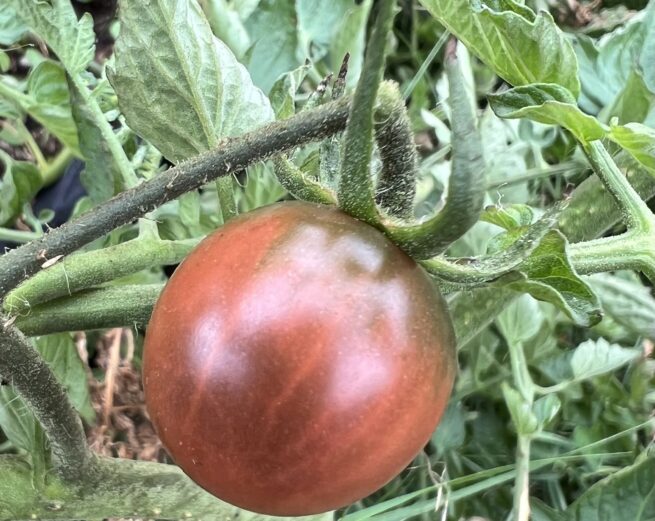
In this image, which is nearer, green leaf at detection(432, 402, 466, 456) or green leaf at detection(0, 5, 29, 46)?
green leaf at detection(0, 5, 29, 46)

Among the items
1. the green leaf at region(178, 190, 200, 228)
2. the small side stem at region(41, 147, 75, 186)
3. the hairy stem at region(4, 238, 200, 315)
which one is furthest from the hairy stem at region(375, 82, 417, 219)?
the small side stem at region(41, 147, 75, 186)

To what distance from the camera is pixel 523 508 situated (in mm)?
749

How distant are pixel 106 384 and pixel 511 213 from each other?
0.52 meters

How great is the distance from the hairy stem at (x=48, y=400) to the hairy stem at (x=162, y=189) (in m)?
0.05

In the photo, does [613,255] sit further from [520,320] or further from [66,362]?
[66,362]

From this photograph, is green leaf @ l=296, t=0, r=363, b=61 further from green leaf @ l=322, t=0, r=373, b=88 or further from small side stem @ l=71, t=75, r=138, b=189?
small side stem @ l=71, t=75, r=138, b=189

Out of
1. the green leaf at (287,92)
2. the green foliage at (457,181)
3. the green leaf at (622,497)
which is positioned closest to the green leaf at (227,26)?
the green foliage at (457,181)

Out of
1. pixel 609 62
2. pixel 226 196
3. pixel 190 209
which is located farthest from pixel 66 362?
pixel 609 62

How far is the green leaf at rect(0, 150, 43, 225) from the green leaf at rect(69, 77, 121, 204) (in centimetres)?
11

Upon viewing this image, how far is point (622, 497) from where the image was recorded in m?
0.77

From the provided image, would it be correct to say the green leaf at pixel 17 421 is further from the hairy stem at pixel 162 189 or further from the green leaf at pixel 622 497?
the green leaf at pixel 622 497

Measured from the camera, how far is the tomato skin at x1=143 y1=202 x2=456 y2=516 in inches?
15.4

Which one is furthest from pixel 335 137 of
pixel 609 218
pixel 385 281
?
pixel 609 218

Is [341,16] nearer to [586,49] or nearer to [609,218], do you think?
[586,49]
